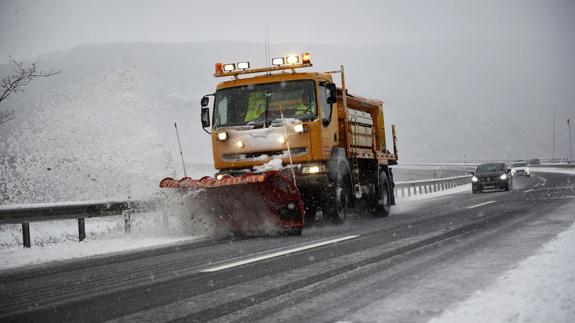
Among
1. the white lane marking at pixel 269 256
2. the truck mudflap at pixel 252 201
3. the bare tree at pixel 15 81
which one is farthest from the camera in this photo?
the bare tree at pixel 15 81

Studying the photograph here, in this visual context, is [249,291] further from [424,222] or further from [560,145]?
[560,145]

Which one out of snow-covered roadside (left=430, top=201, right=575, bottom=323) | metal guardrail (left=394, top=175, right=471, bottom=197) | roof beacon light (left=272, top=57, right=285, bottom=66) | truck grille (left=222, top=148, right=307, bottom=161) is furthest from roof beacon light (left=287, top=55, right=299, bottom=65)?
metal guardrail (left=394, top=175, right=471, bottom=197)

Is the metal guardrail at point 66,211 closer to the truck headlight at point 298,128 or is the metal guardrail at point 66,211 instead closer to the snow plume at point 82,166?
the snow plume at point 82,166

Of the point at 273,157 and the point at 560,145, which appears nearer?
the point at 273,157

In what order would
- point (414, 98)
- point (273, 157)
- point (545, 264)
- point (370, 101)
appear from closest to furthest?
1. point (545, 264)
2. point (273, 157)
3. point (370, 101)
4. point (414, 98)

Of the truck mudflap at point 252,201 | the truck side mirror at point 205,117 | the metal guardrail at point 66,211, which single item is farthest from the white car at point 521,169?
the truck mudflap at point 252,201

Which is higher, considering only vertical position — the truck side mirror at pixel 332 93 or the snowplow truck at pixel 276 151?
the truck side mirror at pixel 332 93

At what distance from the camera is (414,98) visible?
486ft

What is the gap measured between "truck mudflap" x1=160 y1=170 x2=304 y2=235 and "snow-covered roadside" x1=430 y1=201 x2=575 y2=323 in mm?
4666

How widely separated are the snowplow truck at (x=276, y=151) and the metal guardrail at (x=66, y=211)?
1.57m

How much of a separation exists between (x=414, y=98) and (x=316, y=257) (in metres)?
146

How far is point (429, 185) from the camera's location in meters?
31.2

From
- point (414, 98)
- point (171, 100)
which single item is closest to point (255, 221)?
point (171, 100)

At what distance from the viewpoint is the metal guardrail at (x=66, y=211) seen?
990 centimetres
